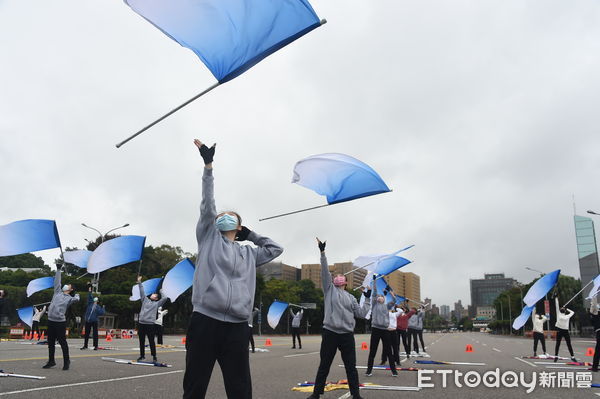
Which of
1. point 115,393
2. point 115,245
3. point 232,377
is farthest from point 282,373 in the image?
point 232,377

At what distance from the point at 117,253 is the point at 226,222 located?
10.9 meters

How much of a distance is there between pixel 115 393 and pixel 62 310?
4238 millimetres

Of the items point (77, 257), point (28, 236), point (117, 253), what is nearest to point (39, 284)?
point (77, 257)

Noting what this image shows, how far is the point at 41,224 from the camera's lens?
1084 cm

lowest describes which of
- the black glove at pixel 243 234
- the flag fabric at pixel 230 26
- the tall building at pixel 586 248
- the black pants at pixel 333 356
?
the black pants at pixel 333 356

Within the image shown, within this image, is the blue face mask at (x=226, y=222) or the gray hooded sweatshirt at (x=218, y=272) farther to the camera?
the blue face mask at (x=226, y=222)

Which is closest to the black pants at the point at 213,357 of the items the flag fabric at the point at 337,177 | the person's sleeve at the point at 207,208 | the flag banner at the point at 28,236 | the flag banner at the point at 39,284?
the person's sleeve at the point at 207,208

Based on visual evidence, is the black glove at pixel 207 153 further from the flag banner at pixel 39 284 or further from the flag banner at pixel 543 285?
the flag banner at pixel 39 284

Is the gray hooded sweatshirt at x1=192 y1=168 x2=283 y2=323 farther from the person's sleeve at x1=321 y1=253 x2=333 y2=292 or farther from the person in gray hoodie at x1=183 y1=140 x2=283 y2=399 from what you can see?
the person's sleeve at x1=321 y1=253 x2=333 y2=292

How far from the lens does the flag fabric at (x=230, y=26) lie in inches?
216

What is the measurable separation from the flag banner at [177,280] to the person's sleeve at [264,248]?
11.7m

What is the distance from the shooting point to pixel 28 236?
1060 cm

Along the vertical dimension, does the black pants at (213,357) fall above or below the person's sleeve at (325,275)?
below

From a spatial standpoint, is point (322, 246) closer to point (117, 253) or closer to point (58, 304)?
point (58, 304)
